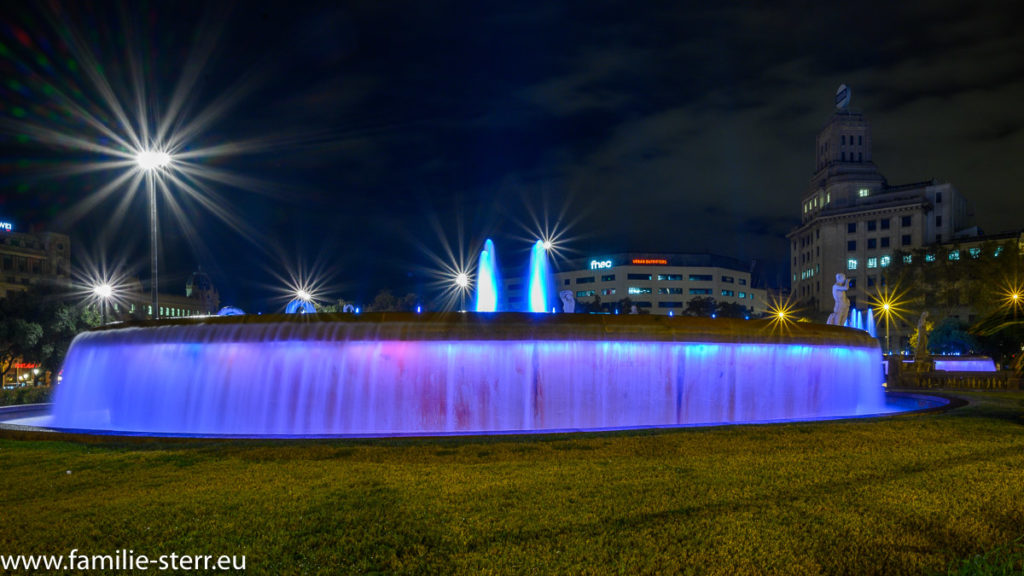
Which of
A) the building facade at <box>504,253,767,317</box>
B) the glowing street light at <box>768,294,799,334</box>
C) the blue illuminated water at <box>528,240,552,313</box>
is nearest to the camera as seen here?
the glowing street light at <box>768,294,799,334</box>

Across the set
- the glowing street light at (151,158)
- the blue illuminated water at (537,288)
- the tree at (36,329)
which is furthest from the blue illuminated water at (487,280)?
the tree at (36,329)

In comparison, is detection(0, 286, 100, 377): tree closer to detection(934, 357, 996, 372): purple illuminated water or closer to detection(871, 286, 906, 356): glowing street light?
detection(934, 357, 996, 372): purple illuminated water

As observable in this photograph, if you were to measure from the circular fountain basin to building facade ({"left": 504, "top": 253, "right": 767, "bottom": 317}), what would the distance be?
354ft

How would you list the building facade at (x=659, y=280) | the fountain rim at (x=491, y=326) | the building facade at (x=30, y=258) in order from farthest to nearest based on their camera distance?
the building facade at (x=659, y=280)
the building facade at (x=30, y=258)
the fountain rim at (x=491, y=326)

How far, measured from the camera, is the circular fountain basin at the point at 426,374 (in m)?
13.6

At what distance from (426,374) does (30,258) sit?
101069mm

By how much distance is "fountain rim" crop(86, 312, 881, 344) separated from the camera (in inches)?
535

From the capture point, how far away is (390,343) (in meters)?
13.7

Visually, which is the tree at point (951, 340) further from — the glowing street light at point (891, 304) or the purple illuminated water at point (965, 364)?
the glowing street light at point (891, 304)

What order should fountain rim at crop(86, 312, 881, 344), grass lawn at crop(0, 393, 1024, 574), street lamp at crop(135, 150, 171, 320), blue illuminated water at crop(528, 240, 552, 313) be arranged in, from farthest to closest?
blue illuminated water at crop(528, 240, 552, 313) → street lamp at crop(135, 150, 171, 320) → fountain rim at crop(86, 312, 881, 344) → grass lawn at crop(0, 393, 1024, 574)

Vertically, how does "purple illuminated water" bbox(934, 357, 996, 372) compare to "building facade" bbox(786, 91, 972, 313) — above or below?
below

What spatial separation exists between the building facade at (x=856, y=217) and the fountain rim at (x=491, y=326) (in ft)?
303

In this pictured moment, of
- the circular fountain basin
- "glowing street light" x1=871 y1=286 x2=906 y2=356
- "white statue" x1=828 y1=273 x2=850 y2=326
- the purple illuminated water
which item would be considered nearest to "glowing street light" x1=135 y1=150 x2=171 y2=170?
the circular fountain basin

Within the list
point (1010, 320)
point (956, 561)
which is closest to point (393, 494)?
point (956, 561)
